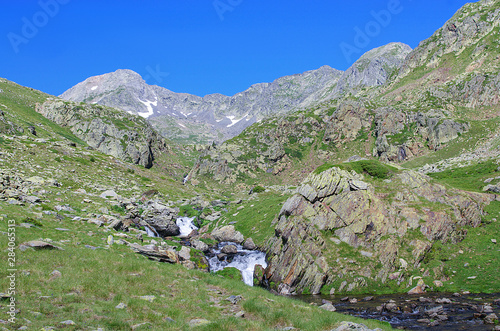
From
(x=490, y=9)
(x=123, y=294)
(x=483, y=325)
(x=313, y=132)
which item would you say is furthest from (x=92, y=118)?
(x=490, y=9)

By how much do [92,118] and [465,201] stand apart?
169582mm

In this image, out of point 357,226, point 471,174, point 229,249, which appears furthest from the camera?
point 471,174

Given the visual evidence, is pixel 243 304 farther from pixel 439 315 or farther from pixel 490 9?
pixel 490 9

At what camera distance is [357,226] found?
4231 cm

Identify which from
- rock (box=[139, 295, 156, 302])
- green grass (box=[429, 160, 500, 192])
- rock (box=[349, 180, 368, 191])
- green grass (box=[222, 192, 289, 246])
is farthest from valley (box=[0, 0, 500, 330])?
green grass (box=[429, 160, 500, 192])

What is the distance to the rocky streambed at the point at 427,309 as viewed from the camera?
23641mm

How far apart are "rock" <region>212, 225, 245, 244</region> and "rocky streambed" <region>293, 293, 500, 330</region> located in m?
22.7

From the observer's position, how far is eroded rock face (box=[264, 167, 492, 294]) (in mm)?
38094

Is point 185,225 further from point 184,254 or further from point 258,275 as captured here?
point 258,275

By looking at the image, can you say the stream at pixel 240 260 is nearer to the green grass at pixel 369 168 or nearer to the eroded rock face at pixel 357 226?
the eroded rock face at pixel 357 226

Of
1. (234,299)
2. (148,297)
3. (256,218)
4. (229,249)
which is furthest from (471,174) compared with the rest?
(148,297)

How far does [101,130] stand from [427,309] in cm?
16381

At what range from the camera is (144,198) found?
69.3 metres

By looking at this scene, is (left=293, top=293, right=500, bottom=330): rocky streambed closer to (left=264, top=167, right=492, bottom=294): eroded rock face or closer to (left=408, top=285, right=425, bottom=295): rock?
(left=408, top=285, right=425, bottom=295): rock
